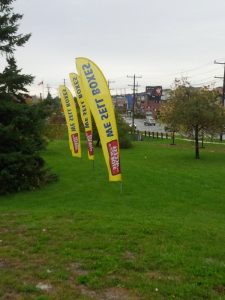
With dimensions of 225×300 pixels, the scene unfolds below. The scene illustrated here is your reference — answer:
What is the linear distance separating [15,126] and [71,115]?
802 centimetres

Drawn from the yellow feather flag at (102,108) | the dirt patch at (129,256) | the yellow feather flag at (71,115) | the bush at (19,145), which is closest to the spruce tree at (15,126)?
the bush at (19,145)

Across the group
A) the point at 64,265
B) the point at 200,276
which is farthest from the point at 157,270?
the point at 64,265

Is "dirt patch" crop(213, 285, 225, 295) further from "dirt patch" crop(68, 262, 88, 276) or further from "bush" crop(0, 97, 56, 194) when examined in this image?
"bush" crop(0, 97, 56, 194)

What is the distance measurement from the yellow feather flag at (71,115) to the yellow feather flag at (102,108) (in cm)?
1009

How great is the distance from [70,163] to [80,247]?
1703 centimetres

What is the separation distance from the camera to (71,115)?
24.0 meters

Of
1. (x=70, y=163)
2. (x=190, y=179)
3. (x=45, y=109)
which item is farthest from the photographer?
(x=70, y=163)

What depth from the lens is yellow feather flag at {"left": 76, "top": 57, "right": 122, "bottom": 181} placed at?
44.7 ft

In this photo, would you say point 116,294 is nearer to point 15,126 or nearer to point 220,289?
point 220,289

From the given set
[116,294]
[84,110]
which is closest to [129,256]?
[116,294]

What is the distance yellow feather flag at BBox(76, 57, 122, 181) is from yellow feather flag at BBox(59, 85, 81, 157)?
33.1 feet

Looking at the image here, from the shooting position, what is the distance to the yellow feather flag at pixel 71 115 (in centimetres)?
2409

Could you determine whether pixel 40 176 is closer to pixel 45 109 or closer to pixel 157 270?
pixel 45 109

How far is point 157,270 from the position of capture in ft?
20.6
